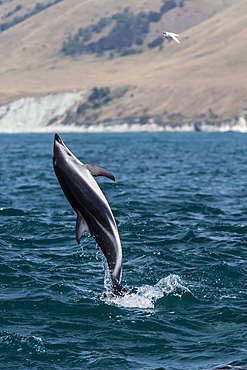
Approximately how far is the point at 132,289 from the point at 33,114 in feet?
547

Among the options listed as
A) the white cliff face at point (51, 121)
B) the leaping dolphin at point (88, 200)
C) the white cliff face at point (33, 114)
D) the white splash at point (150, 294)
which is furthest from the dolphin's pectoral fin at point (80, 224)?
the white cliff face at point (33, 114)

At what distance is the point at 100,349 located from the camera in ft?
34.9

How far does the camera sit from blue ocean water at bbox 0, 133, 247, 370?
10531 millimetres

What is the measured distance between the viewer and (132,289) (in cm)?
1374

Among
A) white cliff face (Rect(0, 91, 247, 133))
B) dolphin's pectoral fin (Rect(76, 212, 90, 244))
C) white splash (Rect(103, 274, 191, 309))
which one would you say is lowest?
white cliff face (Rect(0, 91, 247, 133))

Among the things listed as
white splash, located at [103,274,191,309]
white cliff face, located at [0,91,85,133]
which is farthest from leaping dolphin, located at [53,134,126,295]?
white cliff face, located at [0,91,85,133]

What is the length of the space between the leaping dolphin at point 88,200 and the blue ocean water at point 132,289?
126 cm

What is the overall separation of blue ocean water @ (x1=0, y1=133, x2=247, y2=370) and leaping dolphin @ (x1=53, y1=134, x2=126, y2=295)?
4.13 feet

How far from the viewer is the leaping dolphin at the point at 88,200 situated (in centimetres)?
1016

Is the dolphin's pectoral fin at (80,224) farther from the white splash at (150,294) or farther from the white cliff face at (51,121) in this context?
the white cliff face at (51,121)

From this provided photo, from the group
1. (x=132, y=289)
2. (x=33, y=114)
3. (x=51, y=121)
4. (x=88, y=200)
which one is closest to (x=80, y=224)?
(x=88, y=200)

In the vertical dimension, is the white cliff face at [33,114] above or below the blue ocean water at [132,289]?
below

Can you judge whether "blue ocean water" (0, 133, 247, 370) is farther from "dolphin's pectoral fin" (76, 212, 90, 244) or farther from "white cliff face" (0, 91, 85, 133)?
"white cliff face" (0, 91, 85, 133)

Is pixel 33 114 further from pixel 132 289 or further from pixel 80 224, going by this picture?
pixel 80 224
